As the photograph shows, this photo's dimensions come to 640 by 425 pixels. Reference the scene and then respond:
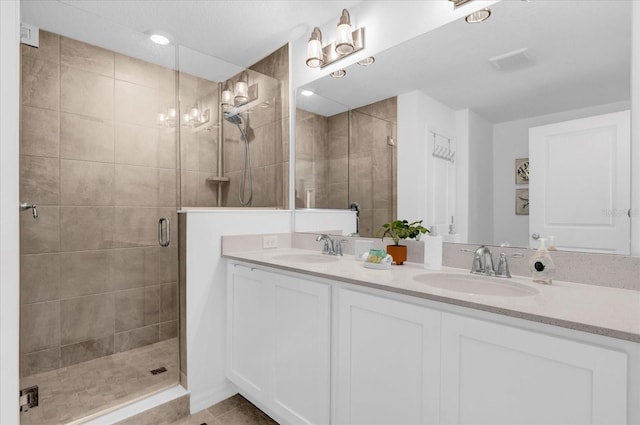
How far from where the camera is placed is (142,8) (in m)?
2.05

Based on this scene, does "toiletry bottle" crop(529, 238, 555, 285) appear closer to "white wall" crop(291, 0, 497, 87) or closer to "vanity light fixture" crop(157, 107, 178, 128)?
"white wall" crop(291, 0, 497, 87)

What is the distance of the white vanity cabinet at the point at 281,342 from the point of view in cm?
144

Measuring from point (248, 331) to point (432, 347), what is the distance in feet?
3.68

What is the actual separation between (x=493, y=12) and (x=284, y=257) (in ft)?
5.38

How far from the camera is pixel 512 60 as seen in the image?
1.44 metres

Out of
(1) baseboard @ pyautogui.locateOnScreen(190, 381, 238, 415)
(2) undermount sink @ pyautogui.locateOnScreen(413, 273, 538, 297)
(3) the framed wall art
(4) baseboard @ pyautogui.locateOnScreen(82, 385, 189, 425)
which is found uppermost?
(3) the framed wall art

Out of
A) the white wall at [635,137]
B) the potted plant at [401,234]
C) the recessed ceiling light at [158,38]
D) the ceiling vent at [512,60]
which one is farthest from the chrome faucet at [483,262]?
the recessed ceiling light at [158,38]

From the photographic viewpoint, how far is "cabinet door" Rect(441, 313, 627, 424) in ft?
2.59

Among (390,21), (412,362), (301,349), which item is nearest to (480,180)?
(412,362)

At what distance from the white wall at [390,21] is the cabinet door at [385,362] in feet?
4.50

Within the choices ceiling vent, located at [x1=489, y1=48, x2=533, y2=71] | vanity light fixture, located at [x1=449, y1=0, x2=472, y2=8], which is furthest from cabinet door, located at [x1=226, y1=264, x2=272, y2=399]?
vanity light fixture, located at [x1=449, y1=0, x2=472, y2=8]

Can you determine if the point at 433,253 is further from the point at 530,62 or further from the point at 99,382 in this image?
the point at 99,382

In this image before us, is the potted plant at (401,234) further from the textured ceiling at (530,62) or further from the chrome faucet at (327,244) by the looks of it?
the textured ceiling at (530,62)

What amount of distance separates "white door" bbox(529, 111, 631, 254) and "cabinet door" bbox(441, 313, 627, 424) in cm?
63
